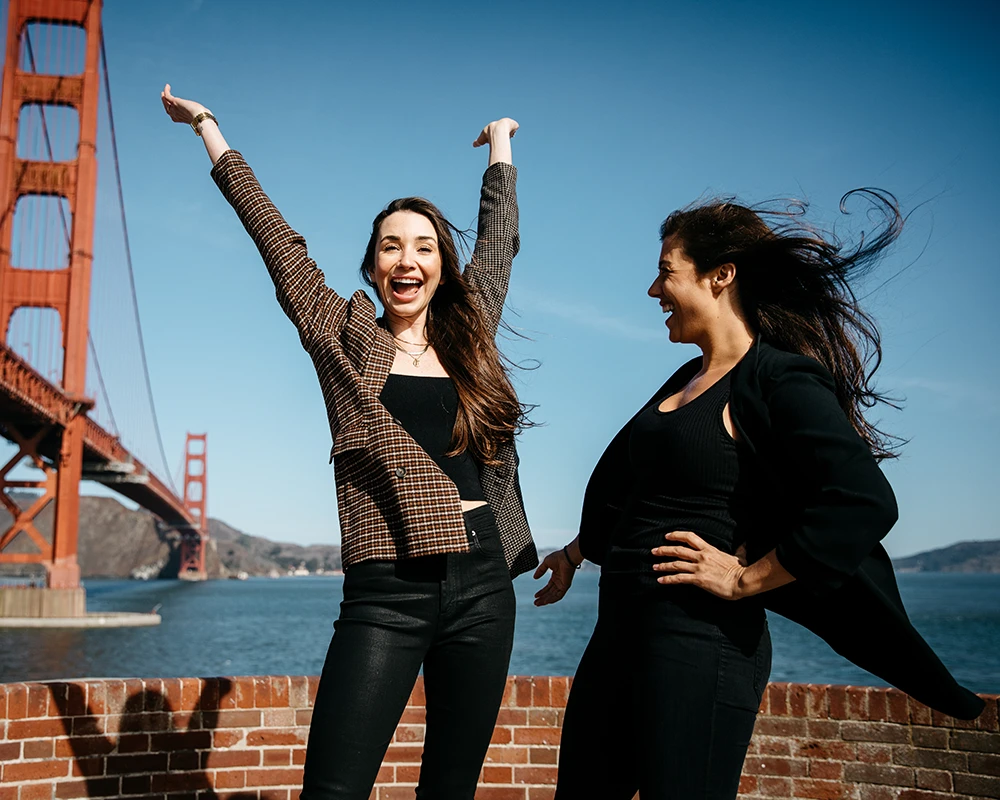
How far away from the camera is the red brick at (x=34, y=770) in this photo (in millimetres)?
2725

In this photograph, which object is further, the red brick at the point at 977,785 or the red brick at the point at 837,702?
the red brick at the point at 837,702

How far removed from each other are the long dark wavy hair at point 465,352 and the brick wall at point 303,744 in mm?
1503

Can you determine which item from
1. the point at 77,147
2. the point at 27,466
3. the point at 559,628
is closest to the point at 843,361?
the point at 27,466

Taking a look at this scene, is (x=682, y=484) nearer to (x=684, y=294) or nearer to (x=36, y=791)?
(x=684, y=294)

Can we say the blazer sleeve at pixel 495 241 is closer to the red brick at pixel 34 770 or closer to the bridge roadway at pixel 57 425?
the red brick at pixel 34 770

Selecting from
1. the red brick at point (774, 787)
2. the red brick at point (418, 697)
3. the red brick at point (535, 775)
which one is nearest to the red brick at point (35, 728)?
the red brick at point (418, 697)

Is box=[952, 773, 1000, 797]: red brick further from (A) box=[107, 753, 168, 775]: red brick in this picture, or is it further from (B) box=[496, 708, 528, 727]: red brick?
(A) box=[107, 753, 168, 775]: red brick

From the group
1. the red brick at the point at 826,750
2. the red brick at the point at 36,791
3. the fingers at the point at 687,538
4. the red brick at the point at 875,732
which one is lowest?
the red brick at the point at 36,791

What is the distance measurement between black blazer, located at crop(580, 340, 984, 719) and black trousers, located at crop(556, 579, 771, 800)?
0.33 feet

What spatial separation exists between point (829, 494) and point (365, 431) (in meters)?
0.78

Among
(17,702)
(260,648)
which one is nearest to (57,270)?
(260,648)

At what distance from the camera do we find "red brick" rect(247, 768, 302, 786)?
292 cm

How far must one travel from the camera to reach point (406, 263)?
1.84 m

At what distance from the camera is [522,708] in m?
3.04
